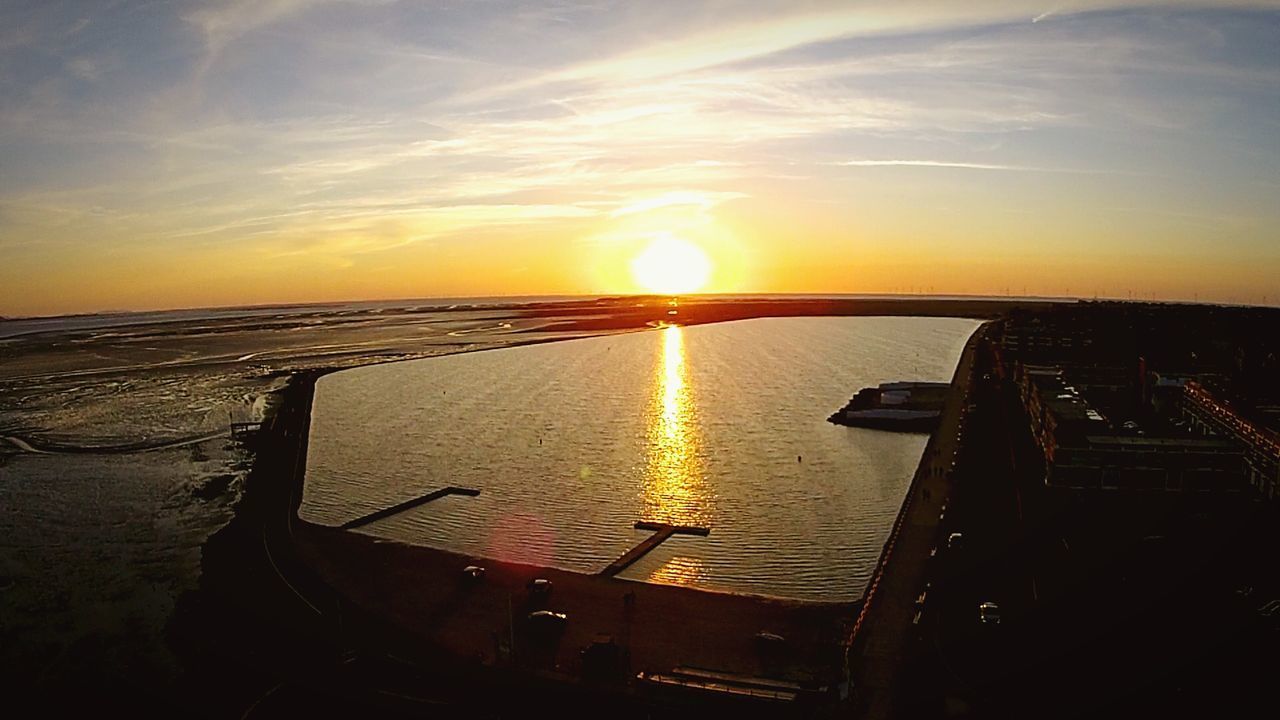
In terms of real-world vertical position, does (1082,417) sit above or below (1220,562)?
above

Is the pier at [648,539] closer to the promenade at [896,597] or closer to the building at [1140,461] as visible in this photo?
the promenade at [896,597]

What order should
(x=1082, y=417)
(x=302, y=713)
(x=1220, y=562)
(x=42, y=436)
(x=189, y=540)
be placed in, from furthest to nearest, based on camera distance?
(x=42, y=436)
(x=1082, y=417)
(x=189, y=540)
(x=1220, y=562)
(x=302, y=713)

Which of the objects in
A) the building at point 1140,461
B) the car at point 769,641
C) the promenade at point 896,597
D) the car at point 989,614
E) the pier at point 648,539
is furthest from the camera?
the building at point 1140,461

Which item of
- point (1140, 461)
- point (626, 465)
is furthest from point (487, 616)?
point (1140, 461)

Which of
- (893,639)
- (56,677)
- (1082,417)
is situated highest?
(1082,417)

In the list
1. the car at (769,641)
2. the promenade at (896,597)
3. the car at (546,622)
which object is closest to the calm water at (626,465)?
the promenade at (896,597)

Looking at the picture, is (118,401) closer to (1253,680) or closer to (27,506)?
(27,506)

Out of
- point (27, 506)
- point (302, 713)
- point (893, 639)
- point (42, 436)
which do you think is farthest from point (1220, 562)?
point (42, 436)
